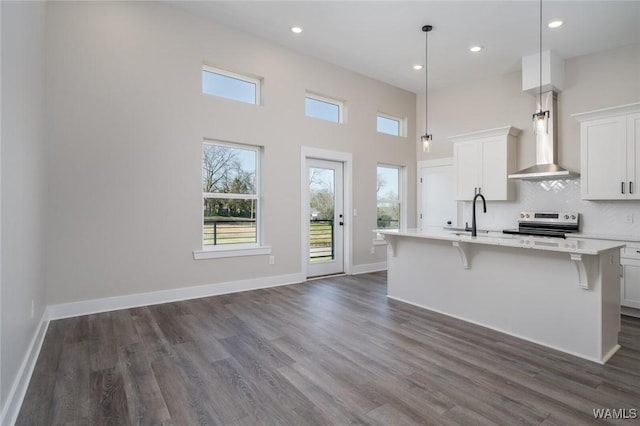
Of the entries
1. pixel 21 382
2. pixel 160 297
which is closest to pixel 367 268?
pixel 160 297

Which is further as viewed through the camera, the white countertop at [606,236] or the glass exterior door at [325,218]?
the glass exterior door at [325,218]

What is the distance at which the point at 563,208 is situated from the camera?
495 cm

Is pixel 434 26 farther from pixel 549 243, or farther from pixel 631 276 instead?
pixel 631 276

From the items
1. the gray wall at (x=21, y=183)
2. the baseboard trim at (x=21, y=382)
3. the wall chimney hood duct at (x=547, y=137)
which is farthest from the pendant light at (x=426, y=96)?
the baseboard trim at (x=21, y=382)

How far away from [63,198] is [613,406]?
4883mm

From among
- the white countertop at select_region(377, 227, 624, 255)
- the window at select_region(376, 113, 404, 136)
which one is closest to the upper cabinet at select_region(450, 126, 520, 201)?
the window at select_region(376, 113, 404, 136)

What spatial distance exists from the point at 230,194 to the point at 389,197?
3359 millimetres

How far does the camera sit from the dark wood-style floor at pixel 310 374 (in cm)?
191

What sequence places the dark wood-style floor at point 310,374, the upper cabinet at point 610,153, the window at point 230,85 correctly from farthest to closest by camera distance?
the window at point 230,85, the upper cabinet at point 610,153, the dark wood-style floor at point 310,374

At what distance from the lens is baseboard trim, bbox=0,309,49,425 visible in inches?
68.9

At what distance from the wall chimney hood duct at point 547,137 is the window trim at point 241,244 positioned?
3836mm

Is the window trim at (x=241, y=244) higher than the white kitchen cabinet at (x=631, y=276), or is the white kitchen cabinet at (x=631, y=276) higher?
the window trim at (x=241, y=244)

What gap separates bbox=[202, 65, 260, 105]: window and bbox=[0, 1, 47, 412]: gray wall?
5.80 ft

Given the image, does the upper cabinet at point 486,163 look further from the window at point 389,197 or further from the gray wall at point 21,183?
the gray wall at point 21,183
